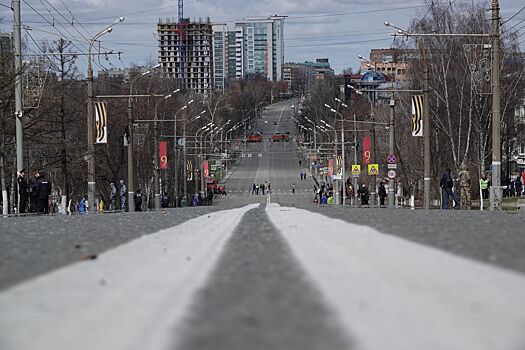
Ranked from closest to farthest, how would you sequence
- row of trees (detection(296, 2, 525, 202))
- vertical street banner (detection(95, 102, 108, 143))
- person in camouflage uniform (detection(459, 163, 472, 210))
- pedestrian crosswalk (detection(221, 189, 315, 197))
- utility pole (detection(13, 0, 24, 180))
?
person in camouflage uniform (detection(459, 163, 472, 210))
utility pole (detection(13, 0, 24, 180))
vertical street banner (detection(95, 102, 108, 143))
row of trees (detection(296, 2, 525, 202))
pedestrian crosswalk (detection(221, 189, 315, 197))

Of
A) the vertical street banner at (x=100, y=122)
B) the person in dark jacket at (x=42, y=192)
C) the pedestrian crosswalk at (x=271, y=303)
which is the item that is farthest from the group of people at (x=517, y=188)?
the pedestrian crosswalk at (x=271, y=303)

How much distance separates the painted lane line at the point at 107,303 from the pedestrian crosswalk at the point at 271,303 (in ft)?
0.05

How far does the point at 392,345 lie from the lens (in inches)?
246

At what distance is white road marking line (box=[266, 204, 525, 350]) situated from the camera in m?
6.47

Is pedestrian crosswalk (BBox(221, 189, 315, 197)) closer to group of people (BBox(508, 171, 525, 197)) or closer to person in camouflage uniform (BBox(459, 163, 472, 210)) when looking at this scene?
group of people (BBox(508, 171, 525, 197))

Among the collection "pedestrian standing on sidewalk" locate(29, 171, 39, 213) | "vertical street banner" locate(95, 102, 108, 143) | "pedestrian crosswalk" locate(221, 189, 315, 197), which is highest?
"vertical street banner" locate(95, 102, 108, 143)

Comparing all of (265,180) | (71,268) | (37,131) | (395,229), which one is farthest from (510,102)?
(265,180)

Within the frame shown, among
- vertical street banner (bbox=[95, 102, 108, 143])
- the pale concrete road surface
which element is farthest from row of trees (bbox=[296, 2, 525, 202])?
the pale concrete road surface

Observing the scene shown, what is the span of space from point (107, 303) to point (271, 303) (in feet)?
4.73

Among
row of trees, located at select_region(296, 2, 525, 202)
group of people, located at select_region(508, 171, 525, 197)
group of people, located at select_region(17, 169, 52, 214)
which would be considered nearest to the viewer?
group of people, located at select_region(17, 169, 52, 214)

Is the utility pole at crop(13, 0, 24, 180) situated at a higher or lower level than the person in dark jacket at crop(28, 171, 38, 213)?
higher

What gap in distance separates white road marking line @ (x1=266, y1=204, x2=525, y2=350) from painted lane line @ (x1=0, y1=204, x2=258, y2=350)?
135 cm

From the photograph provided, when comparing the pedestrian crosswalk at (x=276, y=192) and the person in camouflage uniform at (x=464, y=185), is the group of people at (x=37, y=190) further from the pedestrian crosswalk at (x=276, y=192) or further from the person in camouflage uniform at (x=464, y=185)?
the pedestrian crosswalk at (x=276, y=192)

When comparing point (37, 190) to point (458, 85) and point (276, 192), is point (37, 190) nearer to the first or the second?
point (458, 85)
